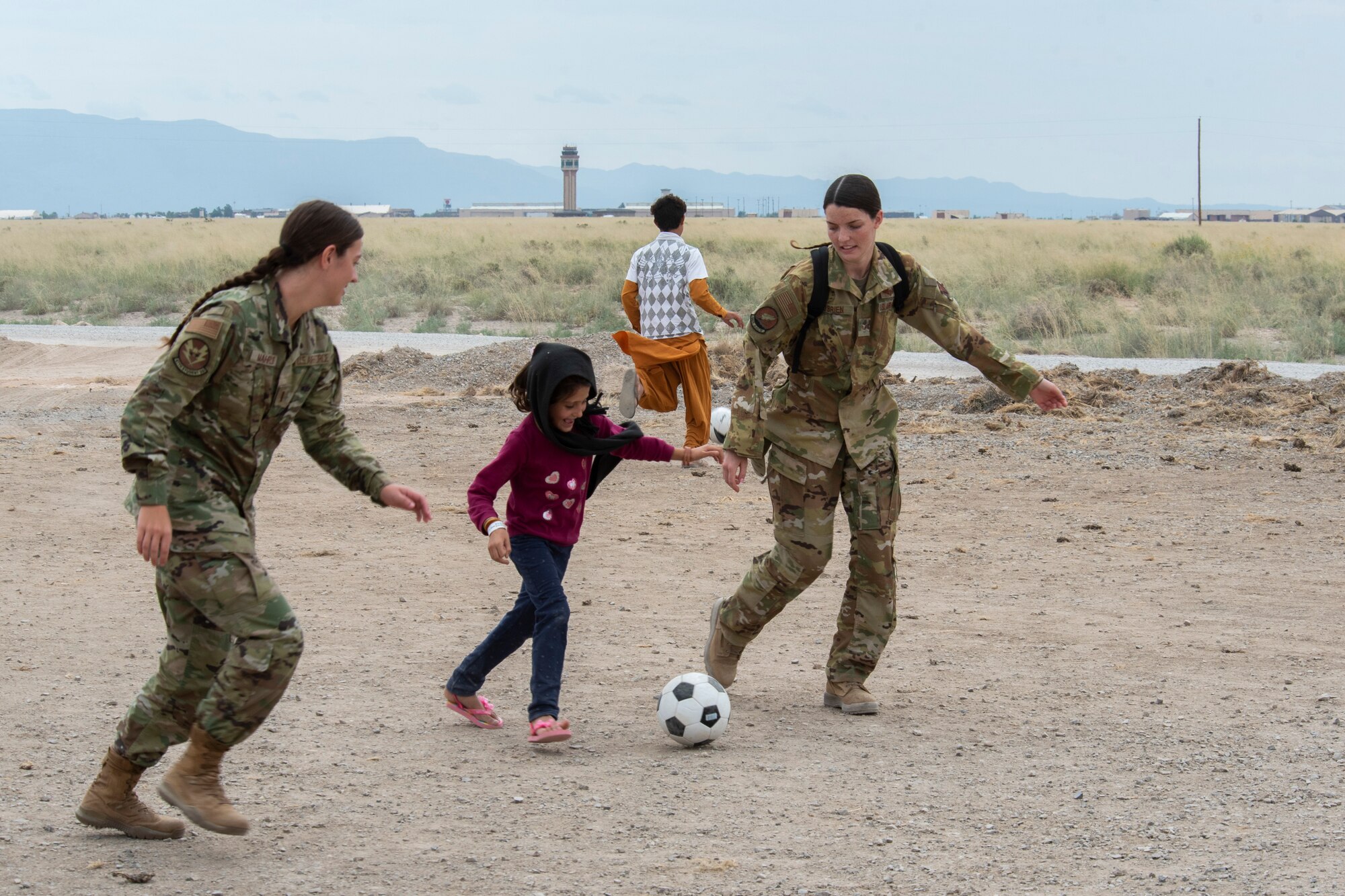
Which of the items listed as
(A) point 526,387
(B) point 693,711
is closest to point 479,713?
(B) point 693,711

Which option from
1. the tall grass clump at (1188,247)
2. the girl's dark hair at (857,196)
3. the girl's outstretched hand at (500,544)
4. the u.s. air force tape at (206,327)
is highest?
the tall grass clump at (1188,247)

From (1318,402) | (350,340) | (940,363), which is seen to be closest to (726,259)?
(350,340)

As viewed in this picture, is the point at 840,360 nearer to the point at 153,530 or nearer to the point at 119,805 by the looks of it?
the point at 153,530

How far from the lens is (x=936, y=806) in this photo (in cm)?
434

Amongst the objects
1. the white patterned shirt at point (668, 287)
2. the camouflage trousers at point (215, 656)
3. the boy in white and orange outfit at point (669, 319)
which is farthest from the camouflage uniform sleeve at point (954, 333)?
the white patterned shirt at point (668, 287)

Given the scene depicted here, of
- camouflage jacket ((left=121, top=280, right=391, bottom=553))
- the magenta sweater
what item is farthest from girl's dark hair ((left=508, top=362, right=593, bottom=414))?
camouflage jacket ((left=121, top=280, right=391, bottom=553))

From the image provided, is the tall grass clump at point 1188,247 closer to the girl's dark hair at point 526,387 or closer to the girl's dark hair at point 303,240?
the girl's dark hair at point 526,387

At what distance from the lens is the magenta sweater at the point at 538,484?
15.7 ft

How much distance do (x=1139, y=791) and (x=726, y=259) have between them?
1393 inches

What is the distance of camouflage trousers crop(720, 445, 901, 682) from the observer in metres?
5.16

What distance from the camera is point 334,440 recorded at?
4078 millimetres

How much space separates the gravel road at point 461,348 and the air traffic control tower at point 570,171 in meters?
125

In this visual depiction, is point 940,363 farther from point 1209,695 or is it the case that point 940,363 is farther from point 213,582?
point 213,582

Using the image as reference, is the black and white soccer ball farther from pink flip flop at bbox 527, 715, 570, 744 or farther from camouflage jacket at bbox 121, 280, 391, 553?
Result: camouflage jacket at bbox 121, 280, 391, 553
